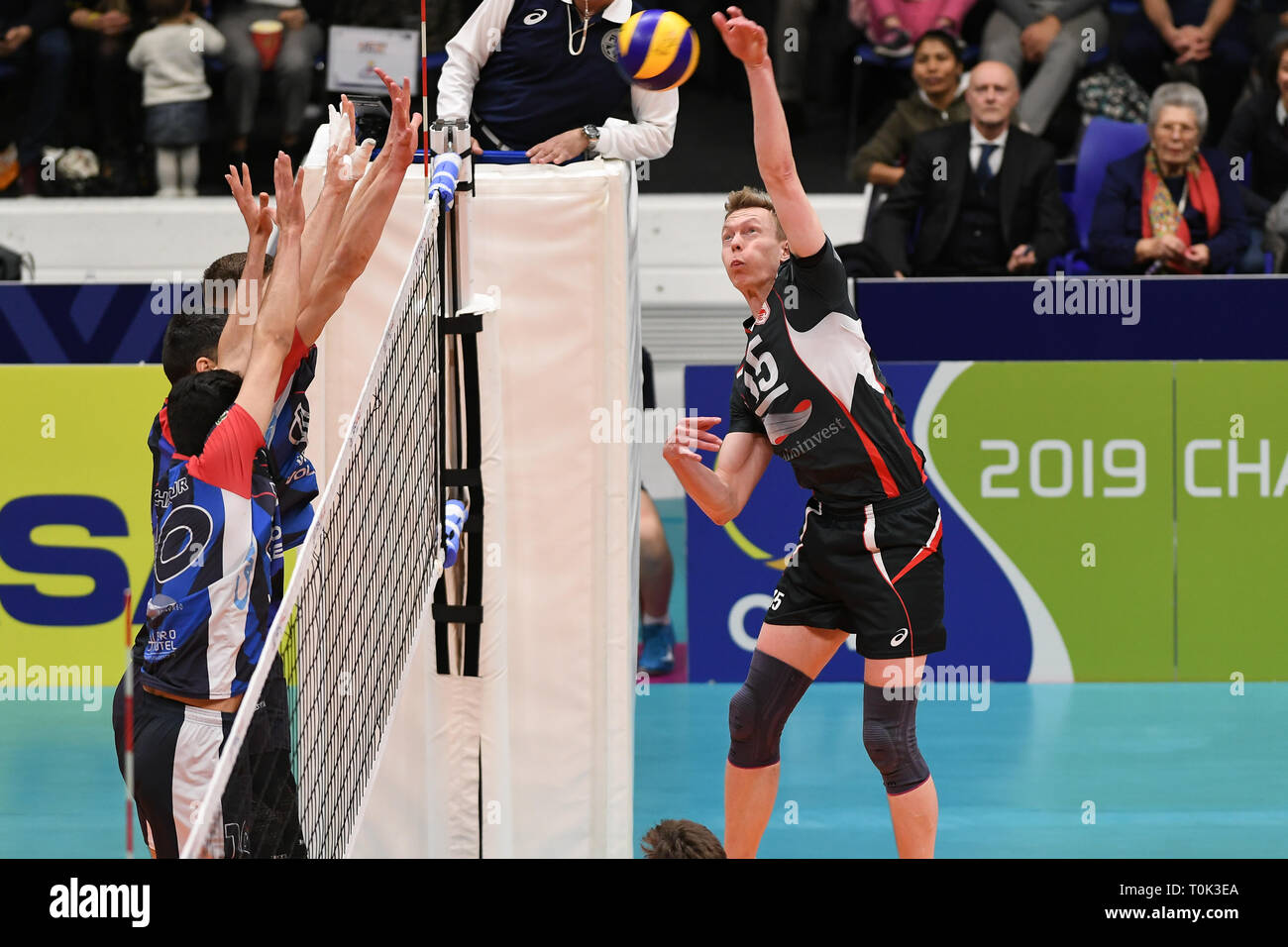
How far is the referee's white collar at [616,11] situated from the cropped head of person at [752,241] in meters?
1.29

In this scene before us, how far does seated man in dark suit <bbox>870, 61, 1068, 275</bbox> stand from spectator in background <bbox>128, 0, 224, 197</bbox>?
18.2ft

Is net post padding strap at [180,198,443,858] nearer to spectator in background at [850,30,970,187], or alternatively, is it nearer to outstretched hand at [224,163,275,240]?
outstretched hand at [224,163,275,240]

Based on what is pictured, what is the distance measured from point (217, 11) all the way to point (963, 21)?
17.9ft

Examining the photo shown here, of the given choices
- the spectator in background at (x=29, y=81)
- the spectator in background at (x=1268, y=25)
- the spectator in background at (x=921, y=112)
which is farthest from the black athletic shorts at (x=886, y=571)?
the spectator in background at (x=29, y=81)

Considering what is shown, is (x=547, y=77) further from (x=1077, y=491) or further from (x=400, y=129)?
(x=1077, y=491)

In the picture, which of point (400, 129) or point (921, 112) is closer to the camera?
point (400, 129)

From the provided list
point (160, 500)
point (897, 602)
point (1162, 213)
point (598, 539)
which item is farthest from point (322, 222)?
point (1162, 213)

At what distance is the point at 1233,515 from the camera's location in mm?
6969

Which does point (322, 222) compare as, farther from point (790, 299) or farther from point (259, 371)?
point (790, 299)

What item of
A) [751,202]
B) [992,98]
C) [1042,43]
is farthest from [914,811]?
[1042,43]

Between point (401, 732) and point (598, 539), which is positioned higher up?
point (598, 539)

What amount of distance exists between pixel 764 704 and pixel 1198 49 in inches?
309

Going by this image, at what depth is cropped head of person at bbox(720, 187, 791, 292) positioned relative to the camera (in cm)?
431

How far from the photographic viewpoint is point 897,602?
4.10 meters
